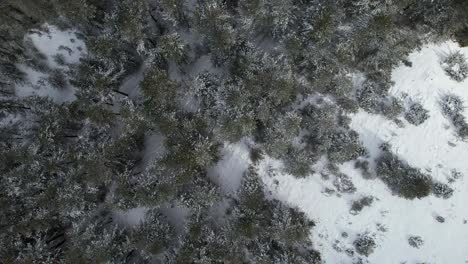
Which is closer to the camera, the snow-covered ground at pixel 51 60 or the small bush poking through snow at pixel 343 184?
the small bush poking through snow at pixel 343 184

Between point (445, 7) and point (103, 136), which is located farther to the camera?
point (103, 136)

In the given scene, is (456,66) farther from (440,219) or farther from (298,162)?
(298,162)

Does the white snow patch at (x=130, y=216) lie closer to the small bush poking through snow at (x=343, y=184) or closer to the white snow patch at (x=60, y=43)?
the white snow patch at (x=60, y=43)

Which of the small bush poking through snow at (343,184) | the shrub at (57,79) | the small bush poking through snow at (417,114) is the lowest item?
the shrub at (57,79)

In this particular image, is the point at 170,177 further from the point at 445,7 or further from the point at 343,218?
the point at 445,7

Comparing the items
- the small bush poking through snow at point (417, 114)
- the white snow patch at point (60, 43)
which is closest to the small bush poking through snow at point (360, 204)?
the small bush poking through snow at point (417, 114)

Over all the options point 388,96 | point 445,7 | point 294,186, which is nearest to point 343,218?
point 294,186

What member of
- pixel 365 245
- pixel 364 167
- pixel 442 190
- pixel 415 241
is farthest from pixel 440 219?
pixel 364 167
